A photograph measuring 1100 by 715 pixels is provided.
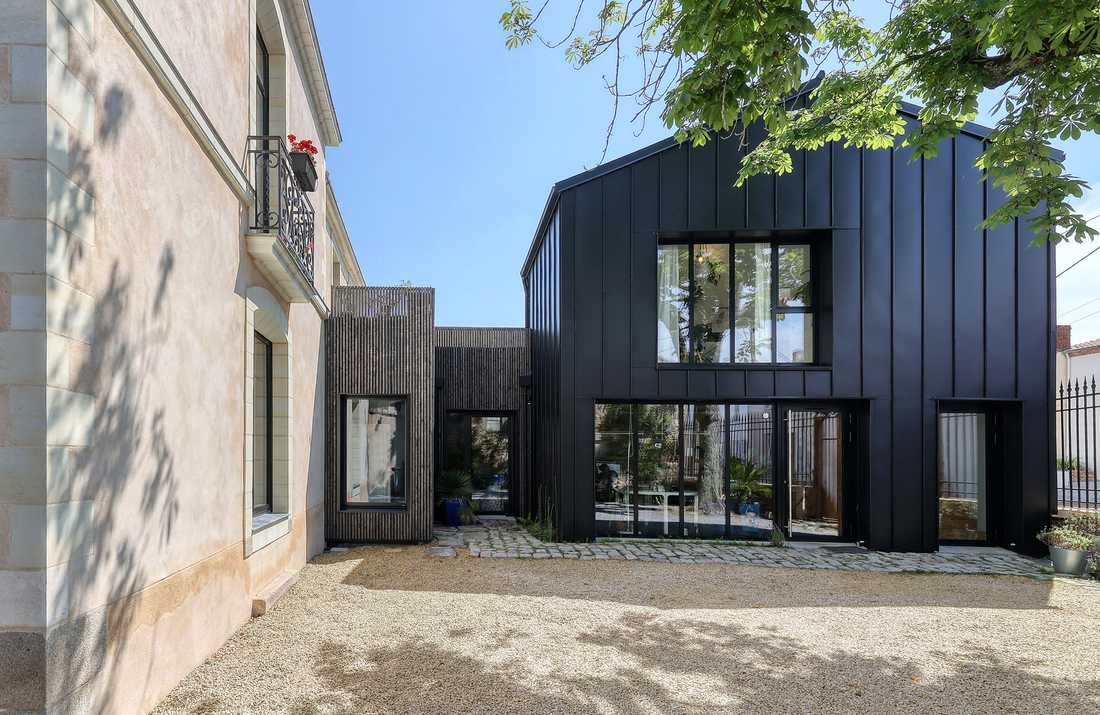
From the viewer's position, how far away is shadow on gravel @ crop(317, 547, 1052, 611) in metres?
6.63

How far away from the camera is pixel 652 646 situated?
5.09 metres

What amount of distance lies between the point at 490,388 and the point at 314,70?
22.4 ft

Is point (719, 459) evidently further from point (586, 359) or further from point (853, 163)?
point (853, 163)

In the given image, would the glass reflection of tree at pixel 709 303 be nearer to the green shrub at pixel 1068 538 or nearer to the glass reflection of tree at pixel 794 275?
the glass reflection of tree at pixel 794 275

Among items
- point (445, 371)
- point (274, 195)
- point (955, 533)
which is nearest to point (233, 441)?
point (274, 195)

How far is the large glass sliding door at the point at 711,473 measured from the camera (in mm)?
9984

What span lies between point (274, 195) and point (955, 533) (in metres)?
10.4

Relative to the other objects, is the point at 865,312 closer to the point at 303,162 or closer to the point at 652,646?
the point at 652,646

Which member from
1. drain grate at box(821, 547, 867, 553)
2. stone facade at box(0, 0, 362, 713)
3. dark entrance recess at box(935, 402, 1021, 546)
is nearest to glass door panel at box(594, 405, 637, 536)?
drain grate at box(821, 547, 867, 553)

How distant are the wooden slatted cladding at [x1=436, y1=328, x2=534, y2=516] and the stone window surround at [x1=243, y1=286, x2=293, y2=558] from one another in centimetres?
599

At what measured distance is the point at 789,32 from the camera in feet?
14.8

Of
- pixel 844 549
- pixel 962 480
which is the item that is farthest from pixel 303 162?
pixel 962 480

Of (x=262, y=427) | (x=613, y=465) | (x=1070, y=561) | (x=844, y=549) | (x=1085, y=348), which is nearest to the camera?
(x=262, y=427)

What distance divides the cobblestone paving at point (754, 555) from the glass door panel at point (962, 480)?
1.58 ft
